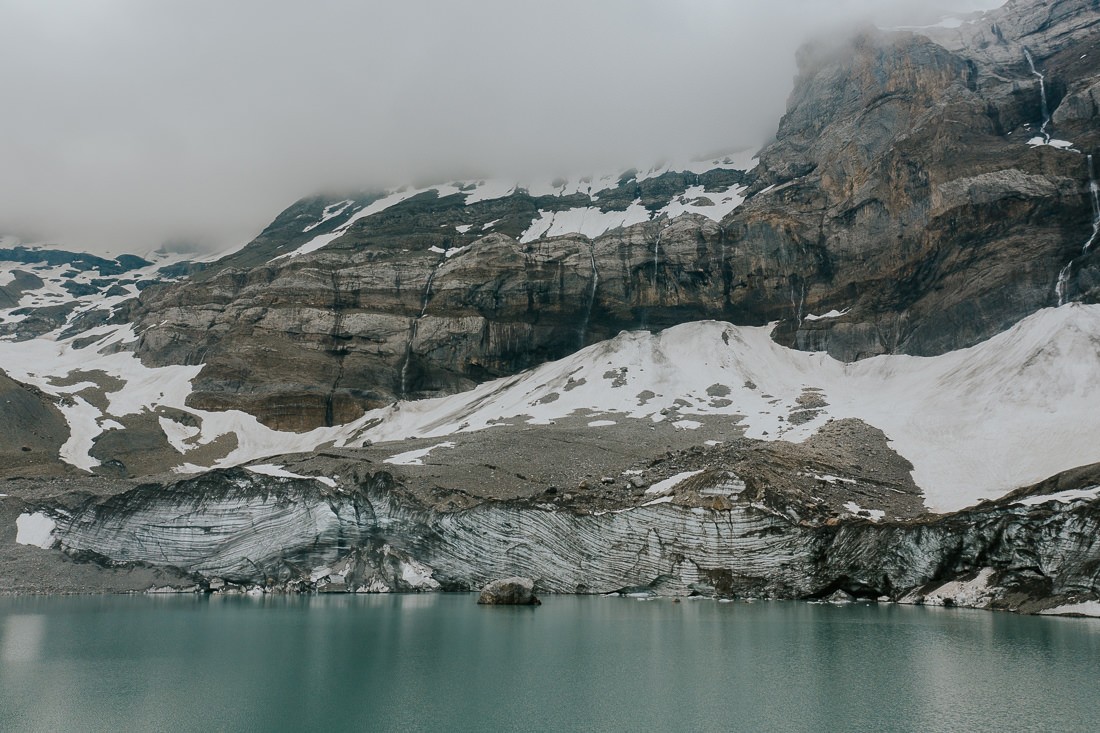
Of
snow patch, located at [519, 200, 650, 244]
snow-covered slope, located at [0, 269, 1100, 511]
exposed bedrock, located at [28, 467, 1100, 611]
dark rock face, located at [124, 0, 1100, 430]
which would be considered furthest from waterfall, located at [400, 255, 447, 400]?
exposed bedrock, located at [28, 467, 1100, 611]

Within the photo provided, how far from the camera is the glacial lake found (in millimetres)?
16531

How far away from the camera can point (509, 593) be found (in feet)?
132

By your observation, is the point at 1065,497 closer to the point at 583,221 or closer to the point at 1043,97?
the point at 1043,97

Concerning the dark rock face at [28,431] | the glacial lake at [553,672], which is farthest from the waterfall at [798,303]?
the dark rock face at [28,431]

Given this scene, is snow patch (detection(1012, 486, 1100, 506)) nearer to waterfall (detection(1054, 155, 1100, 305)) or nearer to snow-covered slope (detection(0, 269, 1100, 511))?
snow-covered slope (detection(0, 269, 1100, 511))

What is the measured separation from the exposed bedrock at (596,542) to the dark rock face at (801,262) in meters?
37.3

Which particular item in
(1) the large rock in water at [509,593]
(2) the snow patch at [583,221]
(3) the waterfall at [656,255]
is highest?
(2) the snow patch at [583,221]

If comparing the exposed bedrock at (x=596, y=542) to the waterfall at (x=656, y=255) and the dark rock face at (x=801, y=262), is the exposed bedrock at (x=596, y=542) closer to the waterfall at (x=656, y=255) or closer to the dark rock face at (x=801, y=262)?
the dark rock face at (x=801, y=262)

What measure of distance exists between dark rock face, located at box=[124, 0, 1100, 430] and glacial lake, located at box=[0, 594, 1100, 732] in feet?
168

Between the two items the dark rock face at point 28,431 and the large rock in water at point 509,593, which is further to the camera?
the dark rock face at point 28,431

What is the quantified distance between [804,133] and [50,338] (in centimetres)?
13031

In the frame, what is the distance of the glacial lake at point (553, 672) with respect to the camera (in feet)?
54.2

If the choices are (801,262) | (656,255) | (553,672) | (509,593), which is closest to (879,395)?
(801,262)

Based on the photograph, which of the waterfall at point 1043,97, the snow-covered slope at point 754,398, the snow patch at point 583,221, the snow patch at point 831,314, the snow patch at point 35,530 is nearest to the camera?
the snow patch at point 35,530
